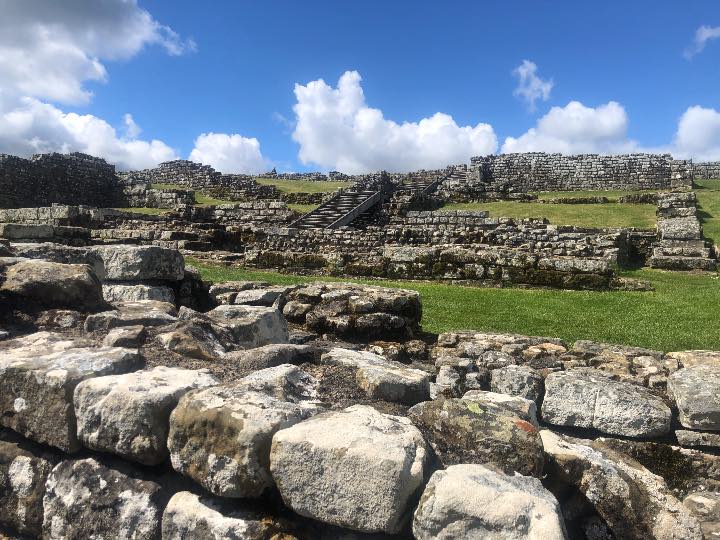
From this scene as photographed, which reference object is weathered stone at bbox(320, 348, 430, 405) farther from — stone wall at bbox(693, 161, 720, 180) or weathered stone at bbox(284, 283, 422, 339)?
stone wall at bbox(693, 161, 720, 180)

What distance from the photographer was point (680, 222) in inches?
723

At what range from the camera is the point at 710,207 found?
26.5m

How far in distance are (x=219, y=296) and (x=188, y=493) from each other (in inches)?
190

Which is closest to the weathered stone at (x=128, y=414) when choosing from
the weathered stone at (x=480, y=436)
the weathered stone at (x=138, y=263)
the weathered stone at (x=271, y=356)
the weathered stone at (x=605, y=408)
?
the weathered stone at (x=271, y=356)

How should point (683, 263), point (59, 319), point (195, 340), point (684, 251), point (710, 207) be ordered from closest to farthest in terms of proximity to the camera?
point (195, 340) → point (59, 319) → point (683, 263) → point (684, 251) → point (710, 207)

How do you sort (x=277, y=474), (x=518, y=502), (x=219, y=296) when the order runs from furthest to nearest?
(x=219, y=296), (x=277, y=474), (x=518, y=502)

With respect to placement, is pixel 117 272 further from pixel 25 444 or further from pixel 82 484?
pixel 82 484

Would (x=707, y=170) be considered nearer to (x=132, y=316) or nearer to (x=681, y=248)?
(x=681, y=248)

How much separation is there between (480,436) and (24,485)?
2.44 metres

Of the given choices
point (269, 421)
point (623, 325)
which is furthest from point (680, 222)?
point (269, 421)

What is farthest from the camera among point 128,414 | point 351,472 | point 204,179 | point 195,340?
point 204,179

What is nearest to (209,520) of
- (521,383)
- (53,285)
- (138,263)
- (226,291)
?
(53,285)

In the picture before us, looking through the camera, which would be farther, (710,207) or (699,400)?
(710,207)

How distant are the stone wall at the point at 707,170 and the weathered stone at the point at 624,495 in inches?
1769
